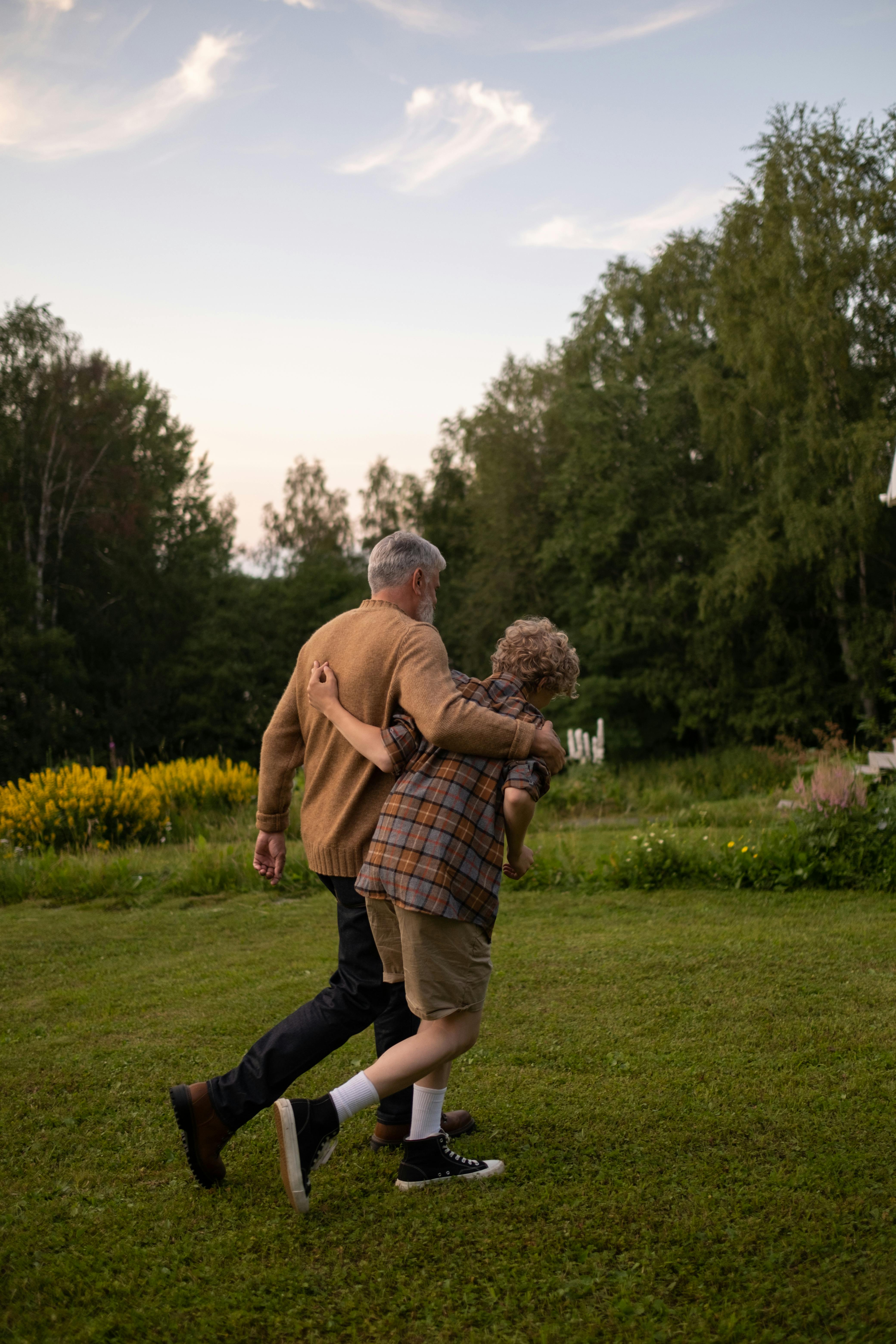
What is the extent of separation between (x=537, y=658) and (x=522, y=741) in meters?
0.28

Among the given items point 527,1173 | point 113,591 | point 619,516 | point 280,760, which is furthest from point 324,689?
point 113,591

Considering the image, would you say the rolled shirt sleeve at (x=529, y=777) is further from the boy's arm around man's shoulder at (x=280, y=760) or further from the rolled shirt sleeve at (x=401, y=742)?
the boy's arm around man's shoulder at (x=280, y=760)

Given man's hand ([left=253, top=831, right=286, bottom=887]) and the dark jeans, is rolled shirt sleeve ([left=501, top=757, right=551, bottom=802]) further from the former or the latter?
man's hand ([left=253, top=831, right=286, bottom=887])

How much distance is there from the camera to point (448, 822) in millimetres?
2541

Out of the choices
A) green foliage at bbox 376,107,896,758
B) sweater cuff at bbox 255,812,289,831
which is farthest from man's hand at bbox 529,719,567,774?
green foliage at bbox 376,107,896,758

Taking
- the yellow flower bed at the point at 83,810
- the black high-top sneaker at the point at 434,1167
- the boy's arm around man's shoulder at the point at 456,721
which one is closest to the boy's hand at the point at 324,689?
the boy's arm around man's shoulder at the point at 456,721

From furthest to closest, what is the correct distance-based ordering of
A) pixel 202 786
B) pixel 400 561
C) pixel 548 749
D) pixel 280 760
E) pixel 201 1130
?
pixel 202 786, pixel 280 760, pixel 400 561, pixel 201 1130, pixel 548 749

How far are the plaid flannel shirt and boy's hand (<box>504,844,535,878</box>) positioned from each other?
10 cm

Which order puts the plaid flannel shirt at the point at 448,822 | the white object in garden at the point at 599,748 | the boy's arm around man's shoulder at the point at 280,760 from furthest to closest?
the white object in garden at the point at 599,748
the boy's arm around man's shoulder at the point at 280,760
the plaid flannel shirt at the point at 448,822

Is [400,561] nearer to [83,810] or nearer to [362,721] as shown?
[362,721]

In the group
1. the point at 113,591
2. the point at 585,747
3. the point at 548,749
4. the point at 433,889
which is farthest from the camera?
the point at 113,591

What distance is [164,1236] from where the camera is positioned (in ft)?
8.14

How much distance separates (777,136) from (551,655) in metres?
20.0

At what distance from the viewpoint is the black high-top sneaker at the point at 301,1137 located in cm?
253
